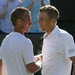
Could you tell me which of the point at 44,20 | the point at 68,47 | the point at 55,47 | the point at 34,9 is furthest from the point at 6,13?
the point at 68,47

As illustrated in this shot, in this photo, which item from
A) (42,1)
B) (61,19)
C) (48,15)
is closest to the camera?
(48,15)

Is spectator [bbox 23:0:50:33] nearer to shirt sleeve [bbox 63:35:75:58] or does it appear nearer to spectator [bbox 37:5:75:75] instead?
spectator [bbox 37:5:75:75]

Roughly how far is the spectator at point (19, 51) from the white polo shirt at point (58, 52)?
246mm

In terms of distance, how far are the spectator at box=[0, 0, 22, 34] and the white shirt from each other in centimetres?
266

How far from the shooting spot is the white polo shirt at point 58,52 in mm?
3568

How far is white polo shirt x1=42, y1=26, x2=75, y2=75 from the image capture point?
11.7ft

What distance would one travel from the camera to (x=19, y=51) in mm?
3395

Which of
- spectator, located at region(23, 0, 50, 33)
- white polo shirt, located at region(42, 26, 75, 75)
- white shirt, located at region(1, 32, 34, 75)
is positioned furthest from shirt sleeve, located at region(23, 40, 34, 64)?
spectator, located at region(23, 0, 50, 33)

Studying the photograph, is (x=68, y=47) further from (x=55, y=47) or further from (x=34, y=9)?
(x=34, y=9)

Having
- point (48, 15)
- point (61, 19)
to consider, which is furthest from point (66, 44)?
point (61, 19)

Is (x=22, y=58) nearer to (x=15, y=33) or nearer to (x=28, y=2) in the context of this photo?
(x=15, y=33)

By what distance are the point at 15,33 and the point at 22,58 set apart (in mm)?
267

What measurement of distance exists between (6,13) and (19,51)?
283 centimetres

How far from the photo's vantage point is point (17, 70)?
3436 millimetres
